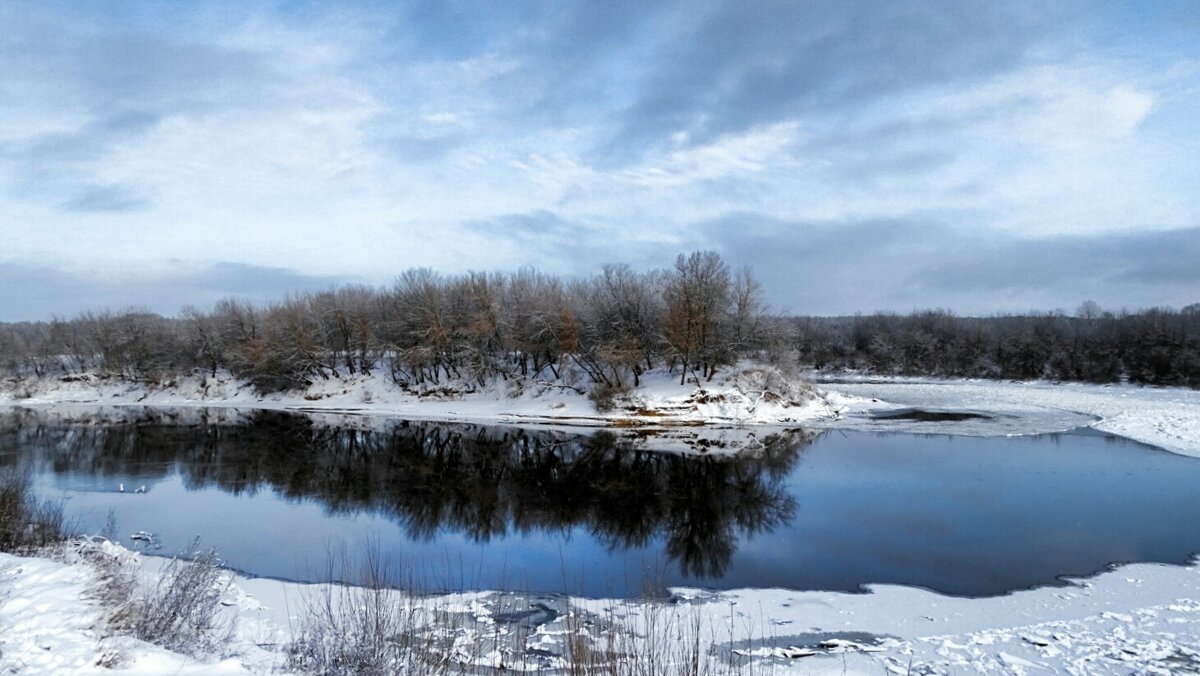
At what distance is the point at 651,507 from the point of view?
64.3ft

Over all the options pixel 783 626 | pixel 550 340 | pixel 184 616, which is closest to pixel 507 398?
pixel 550 340

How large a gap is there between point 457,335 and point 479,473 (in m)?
28.0

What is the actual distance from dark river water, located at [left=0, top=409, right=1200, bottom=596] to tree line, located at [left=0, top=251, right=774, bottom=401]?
1165 cm

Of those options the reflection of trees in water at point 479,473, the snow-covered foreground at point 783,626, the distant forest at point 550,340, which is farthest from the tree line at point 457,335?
the snow-covered foreground at point 783,626

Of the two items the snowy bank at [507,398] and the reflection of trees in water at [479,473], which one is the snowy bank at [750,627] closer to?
the reflection of trees in water at [479,473]

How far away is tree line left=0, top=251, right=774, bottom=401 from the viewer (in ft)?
144

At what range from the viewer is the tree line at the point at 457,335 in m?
44.0

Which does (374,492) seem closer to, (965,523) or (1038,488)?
(965,523)

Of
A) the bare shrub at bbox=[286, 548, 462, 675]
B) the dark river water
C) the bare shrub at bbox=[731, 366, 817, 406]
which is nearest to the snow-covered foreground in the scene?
the bare shrub at bbox=[286, 548, 462, 675]

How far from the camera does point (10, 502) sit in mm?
12609

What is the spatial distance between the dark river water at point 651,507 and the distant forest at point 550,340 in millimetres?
11974

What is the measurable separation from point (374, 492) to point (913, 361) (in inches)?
2939

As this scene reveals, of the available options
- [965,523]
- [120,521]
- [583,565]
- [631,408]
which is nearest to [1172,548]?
[965,523]

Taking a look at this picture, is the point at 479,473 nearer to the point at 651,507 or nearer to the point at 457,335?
the point at 651,507
